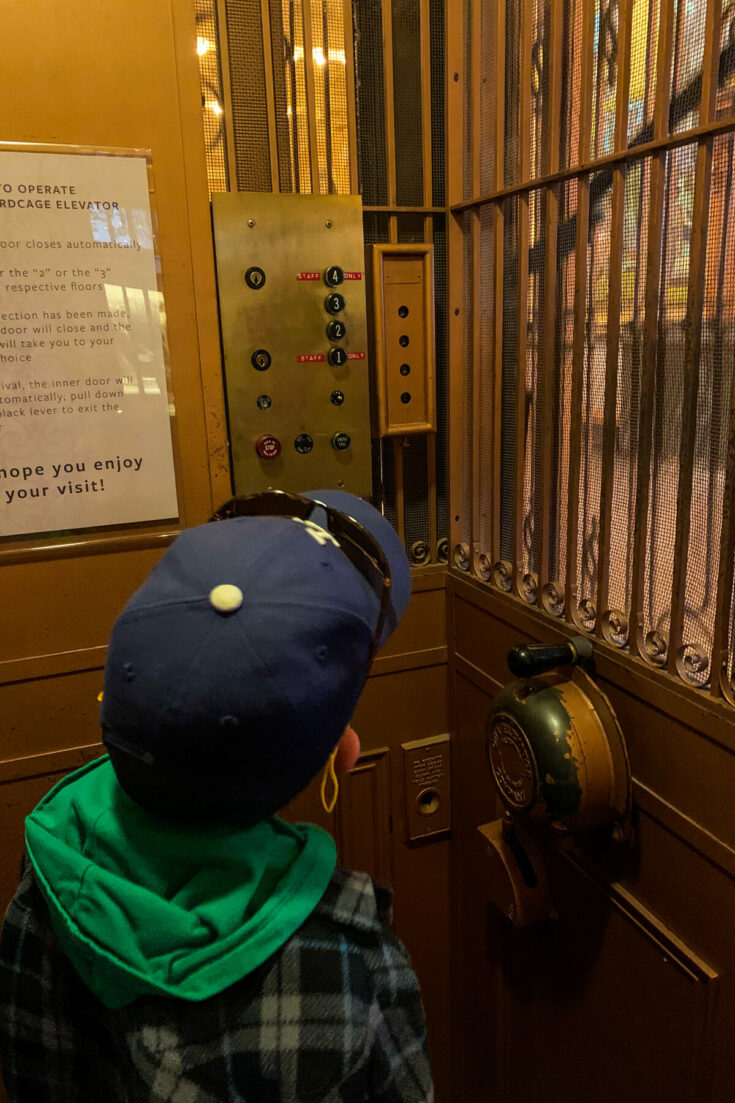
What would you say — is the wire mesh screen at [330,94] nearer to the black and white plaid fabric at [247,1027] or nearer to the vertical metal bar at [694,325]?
the vertical metal bar at [694,325]

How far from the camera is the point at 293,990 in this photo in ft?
2.23

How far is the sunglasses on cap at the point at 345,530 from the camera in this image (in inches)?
32.2

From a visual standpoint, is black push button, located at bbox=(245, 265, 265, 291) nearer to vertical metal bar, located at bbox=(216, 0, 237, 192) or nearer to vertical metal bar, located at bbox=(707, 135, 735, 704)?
vertical metal bar, located at bbox=(216, 0, 237, 192)

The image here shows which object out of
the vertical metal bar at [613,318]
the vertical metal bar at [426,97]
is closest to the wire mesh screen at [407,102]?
the vertical metal bar at [426,97]

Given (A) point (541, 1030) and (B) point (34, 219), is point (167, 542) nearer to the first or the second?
(B) point (34, 219)

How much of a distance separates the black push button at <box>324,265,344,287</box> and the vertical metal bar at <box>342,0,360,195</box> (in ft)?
0.51

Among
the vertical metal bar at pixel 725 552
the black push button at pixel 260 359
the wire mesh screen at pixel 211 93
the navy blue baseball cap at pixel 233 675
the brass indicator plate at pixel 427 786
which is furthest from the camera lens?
the brass indicator plate at pixel 427 786

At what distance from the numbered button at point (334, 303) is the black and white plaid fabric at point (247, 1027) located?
3.42 ft

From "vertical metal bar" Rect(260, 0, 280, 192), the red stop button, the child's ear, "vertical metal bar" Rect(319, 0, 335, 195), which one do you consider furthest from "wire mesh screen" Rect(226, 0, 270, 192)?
the child's ear

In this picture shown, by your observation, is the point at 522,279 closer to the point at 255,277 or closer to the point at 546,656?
the point at 255,277

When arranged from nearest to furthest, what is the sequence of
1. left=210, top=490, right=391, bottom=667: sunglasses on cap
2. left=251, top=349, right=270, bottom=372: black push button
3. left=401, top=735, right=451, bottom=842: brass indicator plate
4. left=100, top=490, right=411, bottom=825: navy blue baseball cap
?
1. left=100, top=490, right=411, bottom=825: navy blue baseball cap
2. left=210, top=490, right=391, bottom=667: sunglasses on cap
3. left=251, top=349, right=270, bottom=372: black push button
4. left=401, top=735, right=451, bottom=842: brass indicator plate

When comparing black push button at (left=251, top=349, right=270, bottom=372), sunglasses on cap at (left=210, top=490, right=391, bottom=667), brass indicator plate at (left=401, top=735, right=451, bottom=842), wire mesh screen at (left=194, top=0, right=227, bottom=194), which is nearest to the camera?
sunglasses on cap at (left=210, top=490, right=391, bottom=667)

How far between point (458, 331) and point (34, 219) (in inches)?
31.7

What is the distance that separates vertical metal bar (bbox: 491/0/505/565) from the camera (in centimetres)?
132
